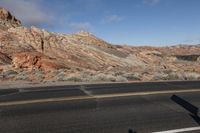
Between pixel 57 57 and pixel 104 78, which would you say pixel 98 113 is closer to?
pixel 104 78

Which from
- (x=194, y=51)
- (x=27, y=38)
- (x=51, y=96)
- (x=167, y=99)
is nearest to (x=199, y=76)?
(x=167, y=99)

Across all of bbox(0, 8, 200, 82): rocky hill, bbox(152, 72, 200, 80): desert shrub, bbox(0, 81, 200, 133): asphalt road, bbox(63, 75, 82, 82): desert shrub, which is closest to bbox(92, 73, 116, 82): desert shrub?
bbox(63, 75, 82, 82): desert shrub

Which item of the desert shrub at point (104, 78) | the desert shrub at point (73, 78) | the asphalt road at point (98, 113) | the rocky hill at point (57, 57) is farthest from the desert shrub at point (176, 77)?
the asphalt road at point (98, 113)

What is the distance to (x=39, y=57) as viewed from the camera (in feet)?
99.0

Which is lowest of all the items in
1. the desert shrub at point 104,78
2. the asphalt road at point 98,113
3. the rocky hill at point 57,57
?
the asphalt road at point 98,113

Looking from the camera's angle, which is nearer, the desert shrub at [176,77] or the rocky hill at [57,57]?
the desert shrub at [176,77]

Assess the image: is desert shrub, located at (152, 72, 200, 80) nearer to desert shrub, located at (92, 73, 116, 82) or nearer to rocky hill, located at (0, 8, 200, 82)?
rocky hill, located at (0, 8, 200, 82)

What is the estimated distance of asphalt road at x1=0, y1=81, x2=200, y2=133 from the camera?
741 centimetres

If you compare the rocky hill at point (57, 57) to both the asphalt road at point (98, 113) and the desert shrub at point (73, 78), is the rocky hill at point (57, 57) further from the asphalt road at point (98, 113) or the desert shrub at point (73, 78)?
the asphalt road at point (98, 113)

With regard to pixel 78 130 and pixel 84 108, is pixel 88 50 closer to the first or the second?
pixel 84 108

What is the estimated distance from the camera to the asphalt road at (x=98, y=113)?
7410 mm

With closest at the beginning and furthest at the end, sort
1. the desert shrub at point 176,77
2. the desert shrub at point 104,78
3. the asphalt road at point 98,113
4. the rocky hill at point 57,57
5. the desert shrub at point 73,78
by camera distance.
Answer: the asphalt road at point 98,113, the desert shrub at point 73,78, the desert shrub at point 104,78, the desert shrub at point 176,77, the rocky hill at point 57,57

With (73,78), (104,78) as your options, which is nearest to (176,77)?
(104,78)

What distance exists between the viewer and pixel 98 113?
29.0 feet
